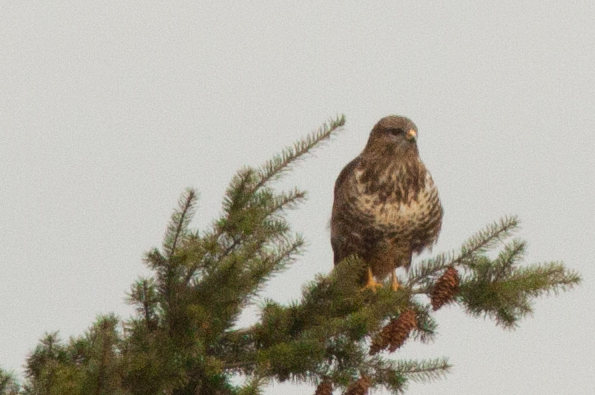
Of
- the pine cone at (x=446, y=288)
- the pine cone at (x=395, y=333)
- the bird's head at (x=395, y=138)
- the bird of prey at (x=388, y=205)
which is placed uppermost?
the bird's head at (x=395, y=138)

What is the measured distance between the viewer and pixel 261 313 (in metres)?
4.05

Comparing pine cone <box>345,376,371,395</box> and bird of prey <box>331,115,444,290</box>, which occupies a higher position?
bird of prey <box>331,115,444,290</box>

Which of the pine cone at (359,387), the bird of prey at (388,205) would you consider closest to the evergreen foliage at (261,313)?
the pine cone at (359,387)

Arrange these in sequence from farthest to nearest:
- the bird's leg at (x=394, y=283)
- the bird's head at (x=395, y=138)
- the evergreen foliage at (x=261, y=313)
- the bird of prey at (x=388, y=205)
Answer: the bird's head at (x=395, y=138)
the bird of prey at (x=388, y=205)
the bird's leg at (x=394, y=283)
the evergreen foliage at (x=261, y=313)

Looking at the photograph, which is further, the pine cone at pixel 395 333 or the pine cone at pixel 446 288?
the pine cone at pixel 446 288

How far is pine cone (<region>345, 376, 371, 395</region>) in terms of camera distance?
3.96m

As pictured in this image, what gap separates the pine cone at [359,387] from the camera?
13.0 feet

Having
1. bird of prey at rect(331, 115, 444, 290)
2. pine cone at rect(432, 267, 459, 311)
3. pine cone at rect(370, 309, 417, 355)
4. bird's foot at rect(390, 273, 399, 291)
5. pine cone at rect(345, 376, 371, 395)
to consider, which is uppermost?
bird of prey at rect(331, 115, 444, 290)

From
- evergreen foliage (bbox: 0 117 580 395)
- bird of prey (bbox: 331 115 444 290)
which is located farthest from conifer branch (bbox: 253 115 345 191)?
bird of prey (bbox: 331 115 444 290)

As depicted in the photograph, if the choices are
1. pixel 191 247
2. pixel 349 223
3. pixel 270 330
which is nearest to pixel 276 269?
pixel 270 330

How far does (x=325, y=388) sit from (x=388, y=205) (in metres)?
2.63

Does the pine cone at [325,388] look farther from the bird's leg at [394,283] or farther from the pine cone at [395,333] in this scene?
the bird's leg at [394,283]

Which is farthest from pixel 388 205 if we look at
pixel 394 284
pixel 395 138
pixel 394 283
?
pixel 394 284

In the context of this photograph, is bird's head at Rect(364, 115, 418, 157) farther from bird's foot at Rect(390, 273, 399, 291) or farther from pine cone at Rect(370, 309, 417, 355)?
pine cone at Rect(370, 309, 417, 355)
